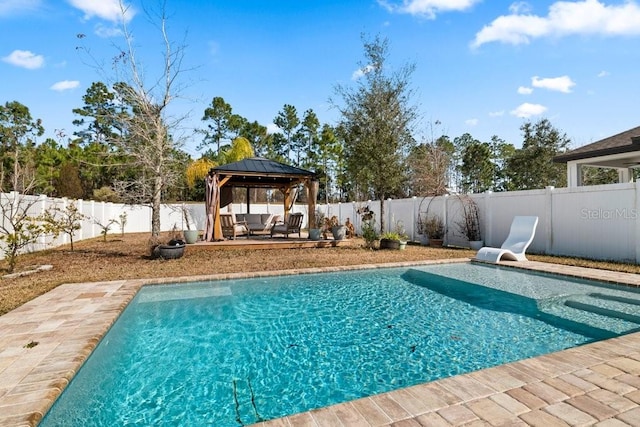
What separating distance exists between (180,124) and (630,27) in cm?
1245

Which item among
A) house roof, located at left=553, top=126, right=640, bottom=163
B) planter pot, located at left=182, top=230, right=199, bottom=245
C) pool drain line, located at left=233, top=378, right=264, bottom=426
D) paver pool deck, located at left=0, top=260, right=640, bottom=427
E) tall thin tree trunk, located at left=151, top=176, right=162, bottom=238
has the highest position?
house roof, located at left=553, top=126, right=640, bottom=163

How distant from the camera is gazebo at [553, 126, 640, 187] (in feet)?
32.6

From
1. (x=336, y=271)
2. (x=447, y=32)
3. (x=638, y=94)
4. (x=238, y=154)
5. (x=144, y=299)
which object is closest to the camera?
(x=144, y=299)

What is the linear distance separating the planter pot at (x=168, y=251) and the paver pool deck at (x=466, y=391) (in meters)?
5.02

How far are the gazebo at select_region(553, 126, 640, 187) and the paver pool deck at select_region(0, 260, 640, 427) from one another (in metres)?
8.89

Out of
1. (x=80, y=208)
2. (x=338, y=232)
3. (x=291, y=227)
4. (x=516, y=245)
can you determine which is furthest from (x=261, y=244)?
(x=80, y=208)

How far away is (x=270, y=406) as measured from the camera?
108 inches

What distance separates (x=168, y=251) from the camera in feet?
29.0

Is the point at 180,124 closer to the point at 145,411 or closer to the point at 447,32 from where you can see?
the point at 447,32

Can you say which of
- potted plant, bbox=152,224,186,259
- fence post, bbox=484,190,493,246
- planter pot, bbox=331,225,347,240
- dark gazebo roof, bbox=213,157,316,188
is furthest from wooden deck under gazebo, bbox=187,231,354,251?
fence post, bbox=484,190,493,246

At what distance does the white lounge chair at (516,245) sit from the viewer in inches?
328

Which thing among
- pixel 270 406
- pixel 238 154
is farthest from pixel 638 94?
pixel 238 154

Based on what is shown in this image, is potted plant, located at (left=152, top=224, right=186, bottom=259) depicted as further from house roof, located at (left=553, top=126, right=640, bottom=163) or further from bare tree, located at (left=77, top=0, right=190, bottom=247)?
house roof, located at (left=553, top=126, right=640, bottom=163)

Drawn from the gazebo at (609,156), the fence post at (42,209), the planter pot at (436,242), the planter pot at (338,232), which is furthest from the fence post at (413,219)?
the fence post at (42,209)
